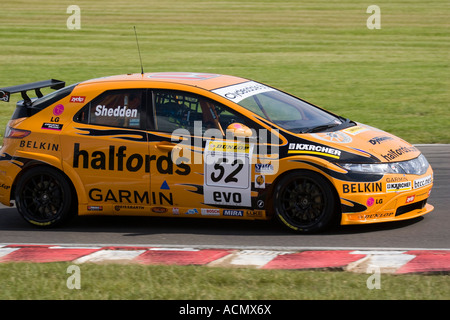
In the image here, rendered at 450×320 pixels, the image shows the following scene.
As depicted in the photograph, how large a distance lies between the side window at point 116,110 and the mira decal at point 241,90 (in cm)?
81

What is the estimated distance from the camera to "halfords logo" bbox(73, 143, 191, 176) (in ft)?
25.6

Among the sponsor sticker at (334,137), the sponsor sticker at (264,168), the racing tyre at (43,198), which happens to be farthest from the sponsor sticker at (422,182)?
the racing tyre at (43,198)

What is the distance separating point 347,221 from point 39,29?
89.6ft

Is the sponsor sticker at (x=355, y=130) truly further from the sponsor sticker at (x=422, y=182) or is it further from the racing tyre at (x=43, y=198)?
the racing tyre at (x=43, y=198)

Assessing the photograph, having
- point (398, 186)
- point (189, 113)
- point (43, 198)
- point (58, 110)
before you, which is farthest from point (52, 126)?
point (398, 186)

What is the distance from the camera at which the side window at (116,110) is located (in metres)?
8.05

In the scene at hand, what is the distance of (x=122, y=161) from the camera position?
797 centimetres

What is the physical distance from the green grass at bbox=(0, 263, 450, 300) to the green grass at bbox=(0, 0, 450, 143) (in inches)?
287

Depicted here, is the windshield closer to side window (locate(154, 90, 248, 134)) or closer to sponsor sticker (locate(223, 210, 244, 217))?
side window (locate(154, 90, 248, 134))

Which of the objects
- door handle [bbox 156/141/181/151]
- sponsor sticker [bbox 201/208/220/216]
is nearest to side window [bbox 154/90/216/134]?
door handle [bbox 156/141/181/151]

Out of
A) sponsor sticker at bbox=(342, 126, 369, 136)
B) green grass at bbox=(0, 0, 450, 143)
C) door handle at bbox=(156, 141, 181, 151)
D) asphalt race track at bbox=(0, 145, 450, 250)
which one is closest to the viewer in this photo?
asphalt race track at bbox=(0, 145, 450, 250)
